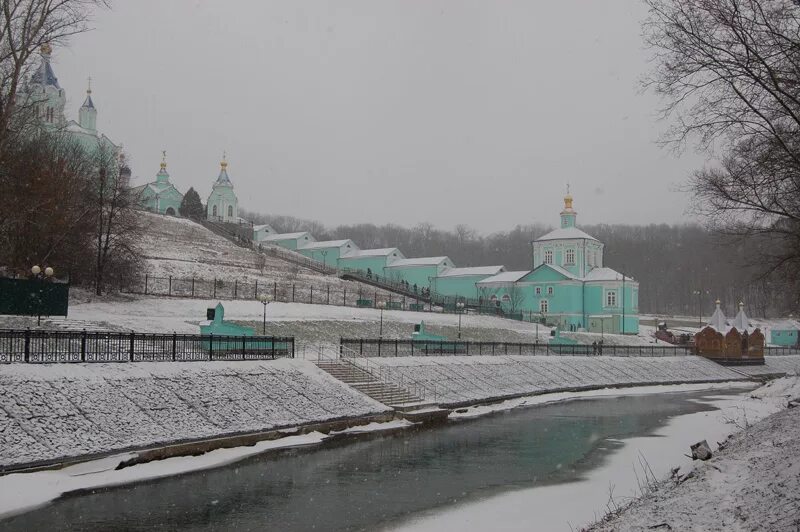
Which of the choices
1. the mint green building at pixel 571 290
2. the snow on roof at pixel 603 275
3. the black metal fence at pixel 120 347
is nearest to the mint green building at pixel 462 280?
the mint green building at pixel 571 290

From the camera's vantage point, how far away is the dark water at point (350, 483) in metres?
11.8

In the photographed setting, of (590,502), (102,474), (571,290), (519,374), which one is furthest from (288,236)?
(590,502)

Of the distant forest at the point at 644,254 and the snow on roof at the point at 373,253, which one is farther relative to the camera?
the distant forest at the point at 644,254

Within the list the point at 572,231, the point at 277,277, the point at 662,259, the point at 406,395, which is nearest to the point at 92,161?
the point at 277,277

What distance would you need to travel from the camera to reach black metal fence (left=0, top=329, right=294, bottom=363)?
1734 centimetres

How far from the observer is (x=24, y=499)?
41.0 feet

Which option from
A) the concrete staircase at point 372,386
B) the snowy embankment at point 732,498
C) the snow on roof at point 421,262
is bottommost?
the concrete staircase at point 372,386

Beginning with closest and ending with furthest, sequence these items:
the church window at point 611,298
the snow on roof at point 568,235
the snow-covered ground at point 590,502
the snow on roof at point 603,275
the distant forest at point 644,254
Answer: the snow-covered ground at point 590,502 → the church window at point 611,298 → the snow on roof at point 603,275 → the snow on roof at point 568,235 → the distant forest at point 644,254

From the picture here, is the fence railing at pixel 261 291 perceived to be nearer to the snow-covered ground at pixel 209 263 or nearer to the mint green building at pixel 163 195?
the snow-covered ground at pixel 209 263

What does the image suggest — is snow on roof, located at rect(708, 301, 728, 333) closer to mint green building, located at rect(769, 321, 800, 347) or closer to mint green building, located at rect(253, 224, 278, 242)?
mint green building, located at rect(769, 321, 800, 347)

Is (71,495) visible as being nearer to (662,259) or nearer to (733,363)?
(733,363)

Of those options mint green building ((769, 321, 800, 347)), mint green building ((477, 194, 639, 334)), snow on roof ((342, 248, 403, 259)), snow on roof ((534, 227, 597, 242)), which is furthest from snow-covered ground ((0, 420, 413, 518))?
mint green building ((769, 321, 800, 347))

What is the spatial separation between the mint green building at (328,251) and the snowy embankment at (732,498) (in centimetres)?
7647

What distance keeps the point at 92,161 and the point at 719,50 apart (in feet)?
158
